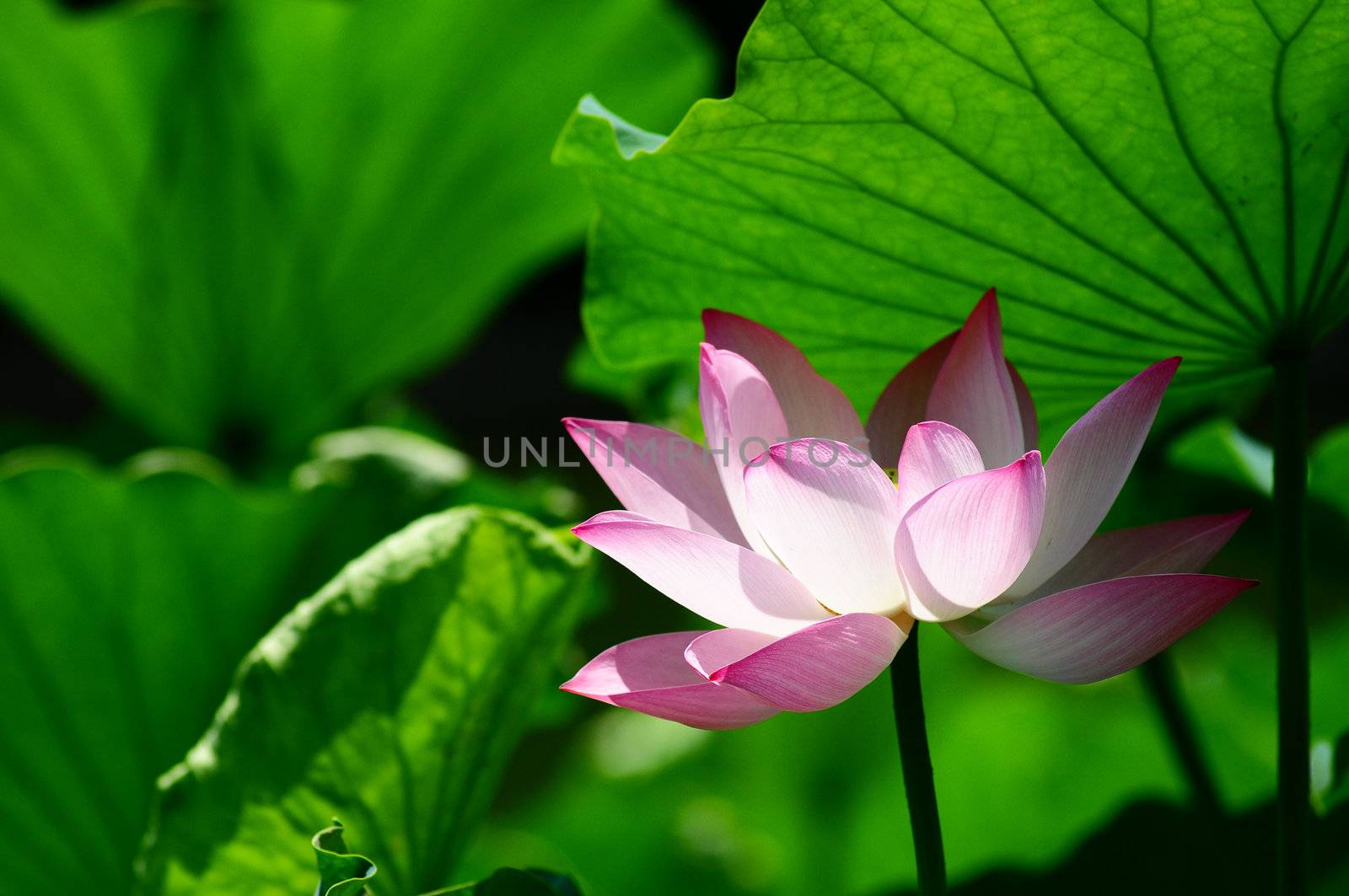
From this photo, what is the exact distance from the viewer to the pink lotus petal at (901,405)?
29cm

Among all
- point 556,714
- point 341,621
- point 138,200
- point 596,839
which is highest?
point 138,200

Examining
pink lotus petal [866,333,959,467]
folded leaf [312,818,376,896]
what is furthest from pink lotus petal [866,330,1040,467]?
folded leaf [312,818,376,896]

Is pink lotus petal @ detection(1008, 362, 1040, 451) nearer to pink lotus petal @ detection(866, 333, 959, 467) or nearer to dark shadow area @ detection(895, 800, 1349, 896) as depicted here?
pink lotus petal @ detection(866, 333, 959, 467)

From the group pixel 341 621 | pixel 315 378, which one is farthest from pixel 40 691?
pixel 315 378

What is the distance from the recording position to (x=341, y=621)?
12.2 inches

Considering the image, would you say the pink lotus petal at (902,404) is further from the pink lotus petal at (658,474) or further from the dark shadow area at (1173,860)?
the dark shadow area at (1173,860)

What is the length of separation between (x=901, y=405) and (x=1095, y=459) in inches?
2.6

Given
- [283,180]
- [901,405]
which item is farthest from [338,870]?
[283,180]

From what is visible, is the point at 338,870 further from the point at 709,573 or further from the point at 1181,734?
the point at 1181,734

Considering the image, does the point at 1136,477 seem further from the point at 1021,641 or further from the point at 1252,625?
the point at 1252,625

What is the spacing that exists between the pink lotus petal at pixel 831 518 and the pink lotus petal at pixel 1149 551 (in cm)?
4

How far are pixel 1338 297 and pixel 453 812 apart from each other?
0.28 metres

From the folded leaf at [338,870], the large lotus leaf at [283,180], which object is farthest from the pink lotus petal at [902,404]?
the large lotus leaf at [283,180]

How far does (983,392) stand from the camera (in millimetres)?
257
